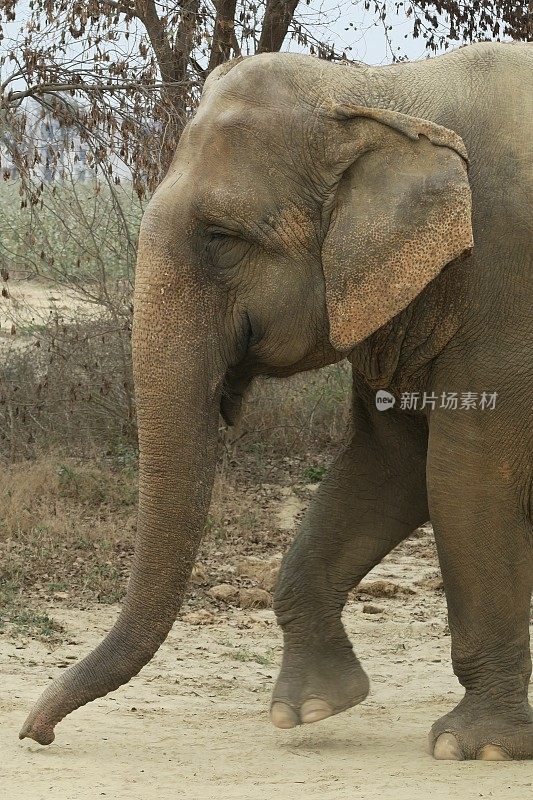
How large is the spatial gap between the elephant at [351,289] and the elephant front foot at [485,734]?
20 centimetres

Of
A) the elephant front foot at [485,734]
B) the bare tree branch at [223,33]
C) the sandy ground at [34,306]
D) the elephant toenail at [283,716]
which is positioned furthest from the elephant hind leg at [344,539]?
the sandy ground at [34,306]

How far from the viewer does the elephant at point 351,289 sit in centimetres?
433

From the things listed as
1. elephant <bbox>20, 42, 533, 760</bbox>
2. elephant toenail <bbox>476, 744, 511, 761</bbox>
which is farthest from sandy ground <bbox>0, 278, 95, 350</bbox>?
elephant toenail <bbox>476, 744, 511, 761</bbox>

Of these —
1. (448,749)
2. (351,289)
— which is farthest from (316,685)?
(351,289)

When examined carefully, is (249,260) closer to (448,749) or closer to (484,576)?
(484,576)

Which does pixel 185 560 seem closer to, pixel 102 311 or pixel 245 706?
pixel 245 706

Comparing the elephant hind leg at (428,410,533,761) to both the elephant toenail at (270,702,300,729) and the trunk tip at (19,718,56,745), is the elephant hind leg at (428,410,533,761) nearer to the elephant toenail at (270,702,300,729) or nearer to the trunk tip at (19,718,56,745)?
the elephant toenail at (270,702,300,729)

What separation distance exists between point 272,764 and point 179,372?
1.45m

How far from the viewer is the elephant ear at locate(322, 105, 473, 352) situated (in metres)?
4.31

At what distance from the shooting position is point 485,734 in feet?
16.0

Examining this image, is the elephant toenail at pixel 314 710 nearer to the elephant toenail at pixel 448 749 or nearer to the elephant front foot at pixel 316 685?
the elephant front foot at pixel 316 685

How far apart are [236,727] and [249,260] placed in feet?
6.30

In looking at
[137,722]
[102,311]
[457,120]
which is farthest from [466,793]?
[102,311]

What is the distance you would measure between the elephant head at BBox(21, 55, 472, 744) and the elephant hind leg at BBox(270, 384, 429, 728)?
1147mm
